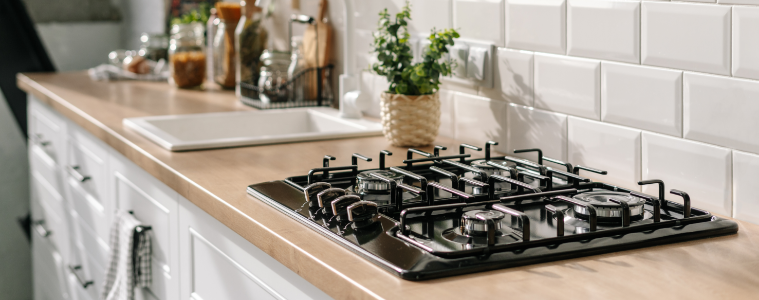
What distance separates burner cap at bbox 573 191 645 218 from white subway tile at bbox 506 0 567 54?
40 cm

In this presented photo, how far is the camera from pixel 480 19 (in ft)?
4.81

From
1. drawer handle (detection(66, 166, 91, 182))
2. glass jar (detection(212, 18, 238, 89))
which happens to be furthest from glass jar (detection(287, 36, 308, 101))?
drawer handle (detection(66, 166, 91, 182))

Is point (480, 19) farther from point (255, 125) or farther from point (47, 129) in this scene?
point (47, 129)

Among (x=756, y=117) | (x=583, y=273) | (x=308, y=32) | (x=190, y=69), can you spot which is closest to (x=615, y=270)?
(x=583, y=273)

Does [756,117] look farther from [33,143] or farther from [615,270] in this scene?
[33,143]

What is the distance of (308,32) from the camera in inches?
84.3

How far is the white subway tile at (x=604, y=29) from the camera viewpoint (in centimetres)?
113

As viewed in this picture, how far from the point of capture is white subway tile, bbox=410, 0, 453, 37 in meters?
1.57

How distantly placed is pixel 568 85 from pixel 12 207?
297cm

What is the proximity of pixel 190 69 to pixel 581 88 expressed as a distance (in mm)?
1594

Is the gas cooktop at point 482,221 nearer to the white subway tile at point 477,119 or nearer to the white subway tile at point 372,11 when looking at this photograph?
the white subway tile at point 477,119

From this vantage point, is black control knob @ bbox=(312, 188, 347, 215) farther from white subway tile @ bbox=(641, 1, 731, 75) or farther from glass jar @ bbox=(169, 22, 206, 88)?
glass jar @ bbox=(169, 22, 206, 88)

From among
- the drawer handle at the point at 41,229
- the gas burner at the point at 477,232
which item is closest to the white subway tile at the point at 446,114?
the gas burner at the point at 477,232

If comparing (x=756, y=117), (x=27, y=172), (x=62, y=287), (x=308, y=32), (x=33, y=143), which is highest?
(x=308, y=32)
